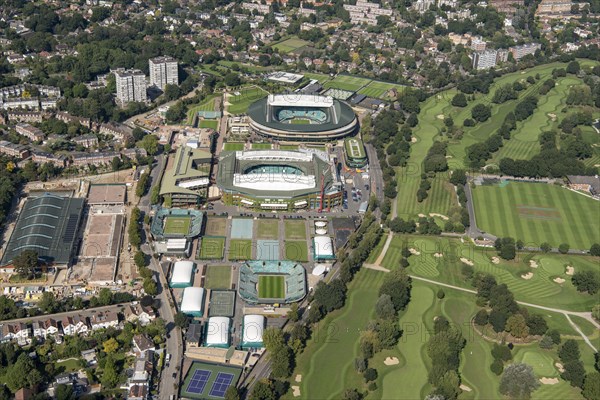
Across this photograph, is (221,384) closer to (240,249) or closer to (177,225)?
(240,249)

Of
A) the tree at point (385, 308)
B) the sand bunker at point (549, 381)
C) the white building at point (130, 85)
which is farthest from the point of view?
the white building at point (130, 85)

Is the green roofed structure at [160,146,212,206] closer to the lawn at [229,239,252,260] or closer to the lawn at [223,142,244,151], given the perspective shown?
the lawn at [223,142,244,151]

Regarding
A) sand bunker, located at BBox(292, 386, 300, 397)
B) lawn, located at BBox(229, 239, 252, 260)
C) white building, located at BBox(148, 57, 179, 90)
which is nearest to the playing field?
lawn, located at BBox(229, 239, 252, 260)

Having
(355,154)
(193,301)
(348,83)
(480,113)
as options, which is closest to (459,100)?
(480,113)

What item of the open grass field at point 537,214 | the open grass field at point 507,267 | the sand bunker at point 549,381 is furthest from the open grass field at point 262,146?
the sand bunker at point 549,381

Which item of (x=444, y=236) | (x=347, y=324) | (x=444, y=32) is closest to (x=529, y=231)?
(x=444, y=236)

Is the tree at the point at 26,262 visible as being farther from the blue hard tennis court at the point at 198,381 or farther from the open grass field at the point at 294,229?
the open grass field at the point at 294,229
